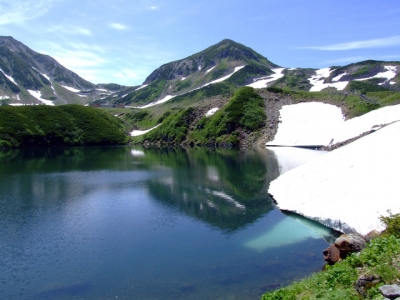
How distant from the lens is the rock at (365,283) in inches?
429

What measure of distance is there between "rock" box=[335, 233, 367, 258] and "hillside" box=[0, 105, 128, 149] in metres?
142

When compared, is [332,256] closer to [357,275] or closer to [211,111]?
[357,275]

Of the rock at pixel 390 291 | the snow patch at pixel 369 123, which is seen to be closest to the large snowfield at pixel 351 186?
the rock at pixel 390 291

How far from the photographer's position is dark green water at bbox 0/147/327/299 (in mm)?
19031

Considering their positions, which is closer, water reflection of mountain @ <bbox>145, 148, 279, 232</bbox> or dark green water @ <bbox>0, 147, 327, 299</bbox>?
dark green water @ <bbox>0, 147, 327, 299</bbox>

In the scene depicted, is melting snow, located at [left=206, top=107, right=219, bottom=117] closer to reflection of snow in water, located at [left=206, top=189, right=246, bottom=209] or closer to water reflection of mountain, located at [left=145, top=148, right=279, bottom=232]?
water reflection of mountain, located at [left=145, top=148, right=279, bottom=232]

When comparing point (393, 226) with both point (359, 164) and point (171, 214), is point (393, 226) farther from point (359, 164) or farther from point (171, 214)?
point (171, 214)

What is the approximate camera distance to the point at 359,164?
3222cm

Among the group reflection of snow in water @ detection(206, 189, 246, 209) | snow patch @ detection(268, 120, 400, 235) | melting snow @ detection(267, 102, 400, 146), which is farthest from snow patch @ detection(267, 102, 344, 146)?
reflection of snow in water @ detection(206, 189, 246, 209)

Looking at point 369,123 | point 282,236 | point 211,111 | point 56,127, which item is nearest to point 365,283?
point 282,236

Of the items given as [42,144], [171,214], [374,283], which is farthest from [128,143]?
[374,283]

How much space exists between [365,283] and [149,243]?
1854cm

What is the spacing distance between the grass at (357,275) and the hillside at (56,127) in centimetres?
14403

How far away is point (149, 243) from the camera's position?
26.2 meters
